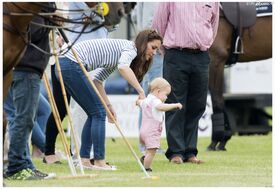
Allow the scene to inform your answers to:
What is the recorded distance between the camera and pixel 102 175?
9.80m

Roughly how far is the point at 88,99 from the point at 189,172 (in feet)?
3.96

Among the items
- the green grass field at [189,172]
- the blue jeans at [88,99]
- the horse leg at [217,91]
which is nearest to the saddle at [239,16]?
the horse leg at [217,91]

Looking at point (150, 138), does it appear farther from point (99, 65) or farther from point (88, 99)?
point (99, 65)

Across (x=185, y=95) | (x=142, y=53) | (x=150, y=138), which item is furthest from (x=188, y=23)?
(x=150, y=138)

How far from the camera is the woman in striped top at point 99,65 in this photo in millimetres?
10469

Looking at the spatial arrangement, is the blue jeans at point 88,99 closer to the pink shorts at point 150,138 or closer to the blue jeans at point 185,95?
the pink shorts at point 150,138

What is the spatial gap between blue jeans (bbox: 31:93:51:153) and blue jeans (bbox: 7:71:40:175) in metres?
3.23

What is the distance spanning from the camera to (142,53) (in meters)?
10.5

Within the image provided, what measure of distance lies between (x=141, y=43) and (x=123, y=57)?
0.97ft

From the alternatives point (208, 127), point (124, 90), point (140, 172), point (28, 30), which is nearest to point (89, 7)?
point (28, 30)

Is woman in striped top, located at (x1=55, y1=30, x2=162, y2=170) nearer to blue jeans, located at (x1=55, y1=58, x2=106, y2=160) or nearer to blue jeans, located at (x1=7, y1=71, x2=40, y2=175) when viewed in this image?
blue jeans, located at (x1=55, y1=58, x2=106, y2=160)

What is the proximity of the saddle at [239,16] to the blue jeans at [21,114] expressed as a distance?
5646 mm

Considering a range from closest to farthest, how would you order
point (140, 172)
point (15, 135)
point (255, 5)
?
point (15, 135) < point (140, 172) < point (255, 5)

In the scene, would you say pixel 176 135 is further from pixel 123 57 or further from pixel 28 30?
pixel 28 30
